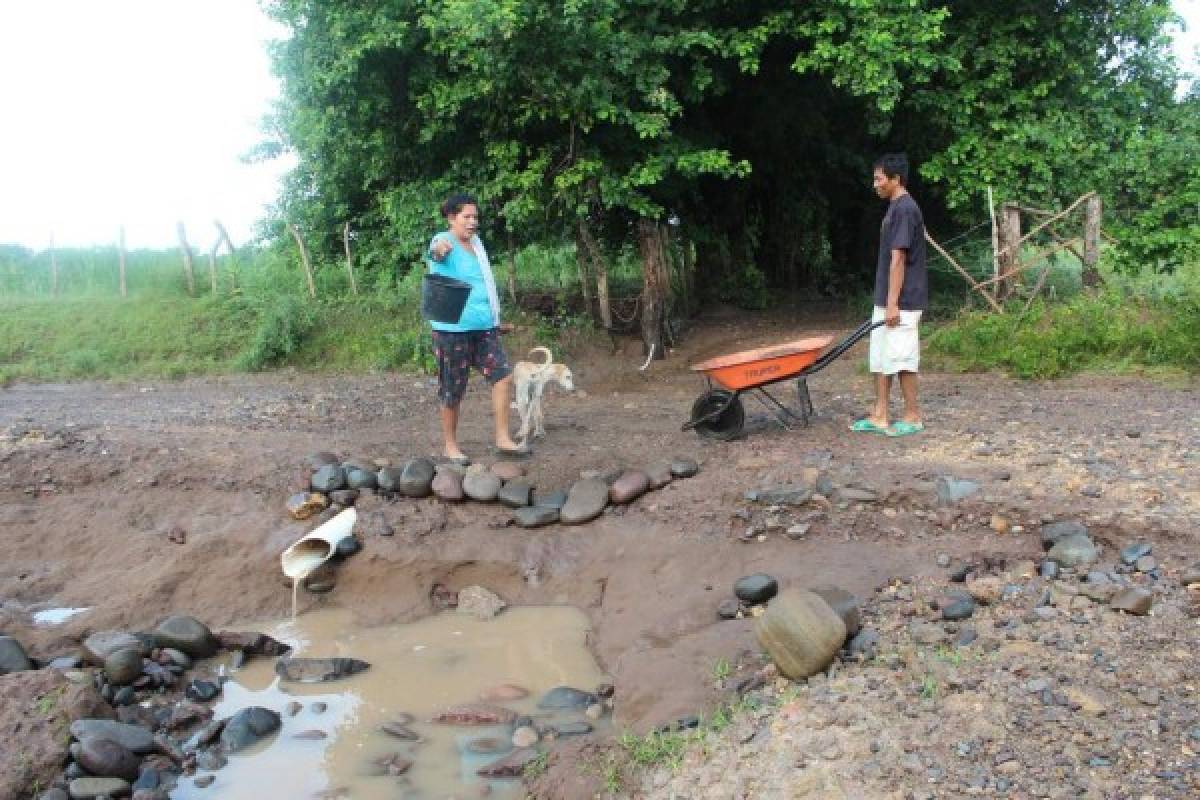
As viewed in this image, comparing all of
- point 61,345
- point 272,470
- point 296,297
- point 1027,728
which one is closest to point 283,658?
point 272,470

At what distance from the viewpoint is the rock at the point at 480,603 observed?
5867 mm

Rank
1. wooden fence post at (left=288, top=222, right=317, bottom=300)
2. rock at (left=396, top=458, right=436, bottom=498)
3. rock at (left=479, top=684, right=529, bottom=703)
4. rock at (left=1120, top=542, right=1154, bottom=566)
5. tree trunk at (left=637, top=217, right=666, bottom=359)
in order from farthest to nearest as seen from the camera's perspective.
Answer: wooden fence post at (left=288, top=222, right=317, bottom=300) < tree trunk at (left=637, top=217, right=666, bottom=359) < rock at (left=396, top=458, right=436, bottom=498) < rock at (left=479, top=684, right=529, bottom=703) < rock at (left=1120, top=542, right=1154, bottom=566)

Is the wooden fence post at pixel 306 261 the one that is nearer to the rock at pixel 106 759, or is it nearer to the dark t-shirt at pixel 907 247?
the dark t-shirt at pixel 907 247

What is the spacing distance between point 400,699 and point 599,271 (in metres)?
7.37

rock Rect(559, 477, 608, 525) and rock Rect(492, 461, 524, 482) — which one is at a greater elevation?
rock Rect(492, 461, 524, 482)

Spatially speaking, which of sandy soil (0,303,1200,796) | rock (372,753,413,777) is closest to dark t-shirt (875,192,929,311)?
sandy soil (0,303,1200,796)

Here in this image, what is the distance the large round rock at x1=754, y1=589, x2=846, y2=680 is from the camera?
13.3 feet

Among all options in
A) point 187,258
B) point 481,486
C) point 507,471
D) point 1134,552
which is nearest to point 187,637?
point 481,486

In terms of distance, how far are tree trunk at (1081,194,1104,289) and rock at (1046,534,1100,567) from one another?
256 inches

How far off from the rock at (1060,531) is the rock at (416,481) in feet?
12.9

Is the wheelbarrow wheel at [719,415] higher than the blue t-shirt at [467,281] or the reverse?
the reverse

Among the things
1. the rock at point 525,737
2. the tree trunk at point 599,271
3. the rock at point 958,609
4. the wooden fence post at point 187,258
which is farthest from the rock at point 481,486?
the wooden fence post at point 187,258

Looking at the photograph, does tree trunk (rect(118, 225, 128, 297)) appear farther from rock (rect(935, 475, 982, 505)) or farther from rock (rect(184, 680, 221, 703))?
rock (rect(935, 475, 982, 505))

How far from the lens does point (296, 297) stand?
13.6m
